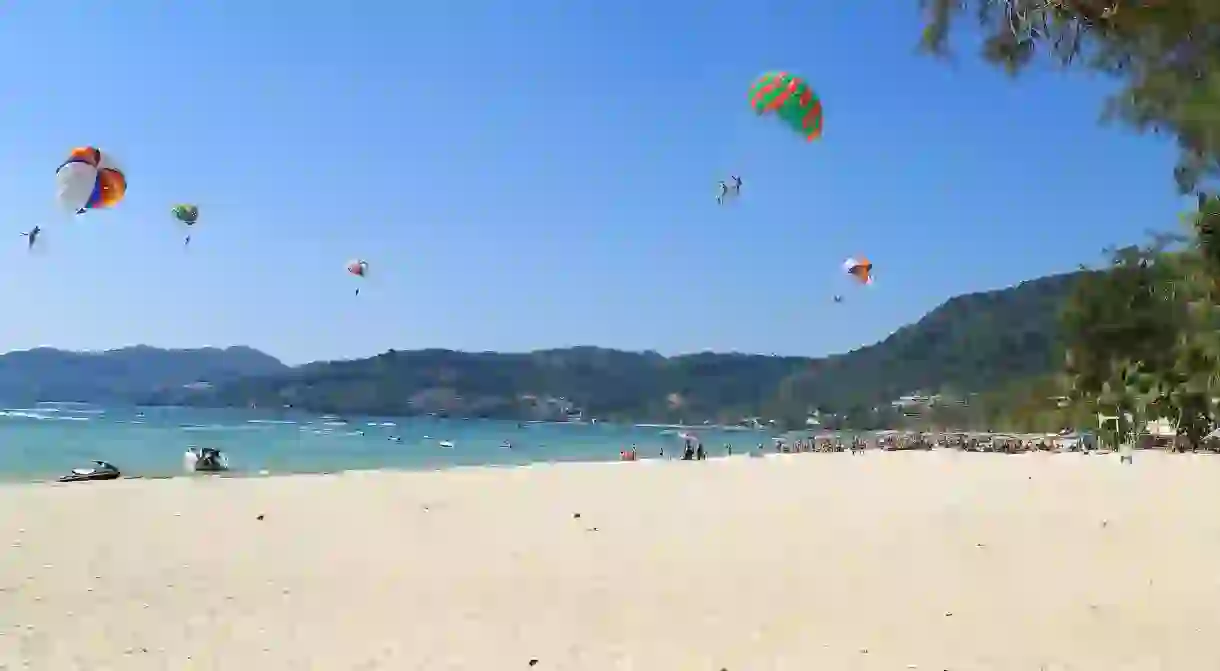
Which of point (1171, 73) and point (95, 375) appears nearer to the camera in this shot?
point (1171, 73)

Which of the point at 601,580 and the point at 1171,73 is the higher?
the point at 1171,73

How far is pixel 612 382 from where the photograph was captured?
123250 millimetres

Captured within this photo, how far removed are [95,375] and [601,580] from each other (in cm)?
13076

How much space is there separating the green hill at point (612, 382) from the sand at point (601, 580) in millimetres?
91404

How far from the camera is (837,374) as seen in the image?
107 m

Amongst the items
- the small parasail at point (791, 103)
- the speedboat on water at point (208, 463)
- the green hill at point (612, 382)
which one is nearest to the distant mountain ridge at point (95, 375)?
the green hill at point (612, 382)

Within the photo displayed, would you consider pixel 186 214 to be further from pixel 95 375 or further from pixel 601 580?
pixel 95 375

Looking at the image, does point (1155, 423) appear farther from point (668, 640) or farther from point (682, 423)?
point (682, 423)

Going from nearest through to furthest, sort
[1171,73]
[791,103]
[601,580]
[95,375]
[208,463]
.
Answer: [1171,73], [601,580], [791,103], [208,463], [95,375]

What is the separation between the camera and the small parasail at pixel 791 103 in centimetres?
942

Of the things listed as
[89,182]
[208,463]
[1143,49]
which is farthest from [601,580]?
[208,463]

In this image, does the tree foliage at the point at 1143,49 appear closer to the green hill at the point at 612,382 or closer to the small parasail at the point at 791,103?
the small parasail at the point at 791,103

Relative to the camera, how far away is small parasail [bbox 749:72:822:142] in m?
9.42

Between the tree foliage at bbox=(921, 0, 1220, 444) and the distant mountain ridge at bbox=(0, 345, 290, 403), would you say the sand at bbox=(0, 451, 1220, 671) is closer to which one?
the tree foliage at bbox=(921, 0, 1220, 444)
